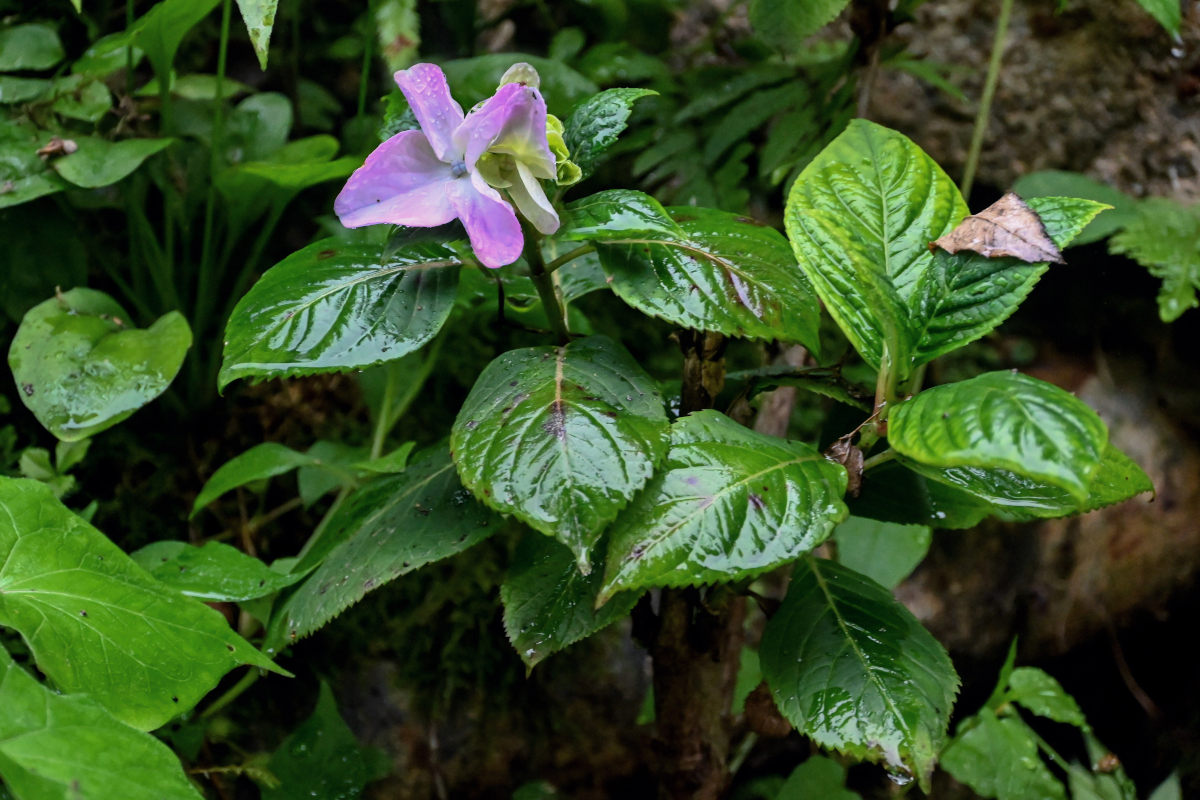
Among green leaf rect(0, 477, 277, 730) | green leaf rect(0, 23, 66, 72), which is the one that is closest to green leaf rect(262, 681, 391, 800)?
green leaf rect(0, 477, 277, 730)

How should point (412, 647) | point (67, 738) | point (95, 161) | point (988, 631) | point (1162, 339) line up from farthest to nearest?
point (1162, 339) < point (988, 631) < point (412, 647) < point (95, 161) < point (67, 738)

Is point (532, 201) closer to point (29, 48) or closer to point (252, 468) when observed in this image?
point (252, 468)

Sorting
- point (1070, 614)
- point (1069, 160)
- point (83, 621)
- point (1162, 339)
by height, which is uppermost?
point (83, 621)

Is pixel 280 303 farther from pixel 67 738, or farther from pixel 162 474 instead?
pixel 162 474

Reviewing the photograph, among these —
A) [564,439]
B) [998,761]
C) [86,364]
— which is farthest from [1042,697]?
[86,364]

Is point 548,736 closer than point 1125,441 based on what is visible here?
Yes

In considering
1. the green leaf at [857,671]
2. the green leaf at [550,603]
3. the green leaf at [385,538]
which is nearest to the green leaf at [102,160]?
the green leaf at [385,538]

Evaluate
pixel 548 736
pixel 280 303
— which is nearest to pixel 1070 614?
pixel 548 736

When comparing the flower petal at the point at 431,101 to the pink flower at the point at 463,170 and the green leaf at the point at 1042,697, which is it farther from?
the green leaf at the point at 1042,697
